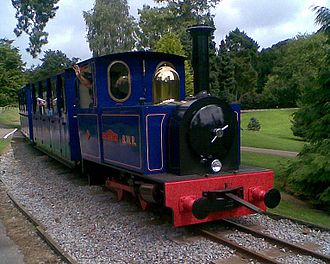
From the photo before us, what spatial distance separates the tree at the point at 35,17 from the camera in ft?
185

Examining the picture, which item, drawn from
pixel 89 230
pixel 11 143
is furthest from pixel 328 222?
pixel 11 143

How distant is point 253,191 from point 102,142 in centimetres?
296

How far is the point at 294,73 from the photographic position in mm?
51938

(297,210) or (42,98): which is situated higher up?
(42,98)

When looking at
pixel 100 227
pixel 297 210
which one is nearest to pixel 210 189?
pixel 100 227

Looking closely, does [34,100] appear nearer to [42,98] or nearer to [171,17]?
[42,98]

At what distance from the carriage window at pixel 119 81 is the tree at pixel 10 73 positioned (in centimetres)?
3652

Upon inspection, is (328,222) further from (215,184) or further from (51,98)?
(51,98)

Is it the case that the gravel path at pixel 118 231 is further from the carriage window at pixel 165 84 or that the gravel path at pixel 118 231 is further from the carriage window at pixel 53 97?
the carriage window at pixel 53 97

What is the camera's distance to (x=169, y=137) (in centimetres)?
653

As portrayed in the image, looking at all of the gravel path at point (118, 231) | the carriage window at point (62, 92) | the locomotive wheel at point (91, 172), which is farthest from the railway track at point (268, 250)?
the carriage window at point (62, 92)

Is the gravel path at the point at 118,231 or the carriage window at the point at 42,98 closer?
the gravel path at the point at 118,231

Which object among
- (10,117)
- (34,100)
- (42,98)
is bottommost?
(10,117)

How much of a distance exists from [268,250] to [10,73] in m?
41.2
